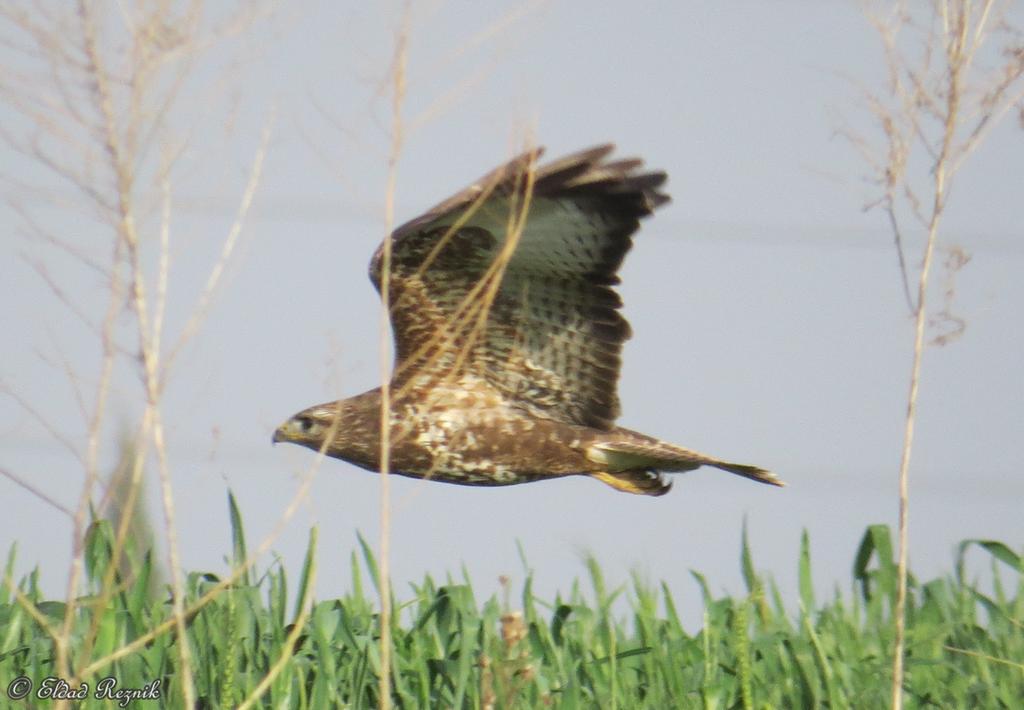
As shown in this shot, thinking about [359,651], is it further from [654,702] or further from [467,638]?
[654,702]

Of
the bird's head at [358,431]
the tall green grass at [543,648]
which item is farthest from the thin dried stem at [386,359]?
the bird's head at [358,431]

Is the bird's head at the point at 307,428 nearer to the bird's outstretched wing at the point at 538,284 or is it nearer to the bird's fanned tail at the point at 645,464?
the bird's outstretched wing at the point at 538,284

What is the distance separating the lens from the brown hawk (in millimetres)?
5148

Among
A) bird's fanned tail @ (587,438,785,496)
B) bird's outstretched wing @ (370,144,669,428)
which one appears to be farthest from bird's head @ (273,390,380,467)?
bird's fanned tail @ (587,438,785,496)

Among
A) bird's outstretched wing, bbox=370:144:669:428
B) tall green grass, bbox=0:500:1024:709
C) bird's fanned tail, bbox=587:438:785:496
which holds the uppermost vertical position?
bird's outstretched wing, bbox=370:144:669:428

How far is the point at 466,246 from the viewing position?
17.0 ft

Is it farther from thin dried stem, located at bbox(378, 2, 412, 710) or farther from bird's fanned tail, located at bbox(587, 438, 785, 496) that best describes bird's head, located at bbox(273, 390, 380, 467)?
thin dried stem, located at bbox(378, 2, 412, 710)

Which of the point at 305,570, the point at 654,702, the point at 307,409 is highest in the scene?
the point at 307,409

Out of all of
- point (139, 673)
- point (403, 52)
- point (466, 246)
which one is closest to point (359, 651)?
point (139, 673)

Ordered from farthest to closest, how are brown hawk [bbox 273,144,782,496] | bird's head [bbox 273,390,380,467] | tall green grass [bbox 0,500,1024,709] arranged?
1. bird's head [bbox 273,390,380,467]
2. brown hawk [bbox 273,144,782,496]
3. tall green grass [bbox 0,500,1024,709]

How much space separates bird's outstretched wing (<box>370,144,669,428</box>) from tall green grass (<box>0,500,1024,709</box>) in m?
0.89

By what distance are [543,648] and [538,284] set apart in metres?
1.43

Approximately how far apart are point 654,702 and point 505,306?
5.89ft

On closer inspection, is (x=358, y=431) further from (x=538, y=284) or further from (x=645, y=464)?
(x=645, y=464)
